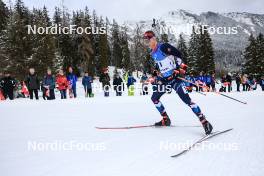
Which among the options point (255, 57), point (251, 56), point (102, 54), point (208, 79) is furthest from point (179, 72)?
point (102, 54)

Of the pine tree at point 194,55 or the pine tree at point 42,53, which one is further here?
the pine tree at point 194,55

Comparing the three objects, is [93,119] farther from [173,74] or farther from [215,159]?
[215,159]

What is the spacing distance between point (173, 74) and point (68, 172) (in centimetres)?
322

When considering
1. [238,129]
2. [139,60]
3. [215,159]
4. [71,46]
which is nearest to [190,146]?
[215,159]

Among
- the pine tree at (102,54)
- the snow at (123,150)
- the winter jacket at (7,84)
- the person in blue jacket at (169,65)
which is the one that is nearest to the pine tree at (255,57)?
the pine tree at (102,54)

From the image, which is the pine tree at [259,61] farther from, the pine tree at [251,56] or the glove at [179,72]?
the glove at [179,72]

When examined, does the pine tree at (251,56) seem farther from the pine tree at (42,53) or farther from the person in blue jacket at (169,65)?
the person in blue jacket at (169,65)

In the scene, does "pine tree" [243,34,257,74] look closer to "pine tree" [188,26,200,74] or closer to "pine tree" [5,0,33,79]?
"pine tree" [188,26,200,74]

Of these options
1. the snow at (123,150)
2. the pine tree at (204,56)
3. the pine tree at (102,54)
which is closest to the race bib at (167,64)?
the snow at (123,150)

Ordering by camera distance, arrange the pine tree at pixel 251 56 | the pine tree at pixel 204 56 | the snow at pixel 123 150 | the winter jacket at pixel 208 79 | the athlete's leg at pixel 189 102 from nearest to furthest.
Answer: the snow at pixel 123 150 < the athlete's leg at pixel 189 102 < the winter jacket at pixel 208 79 < the pine tree at pixel 251 56 < the pine tree at pixel 204 56

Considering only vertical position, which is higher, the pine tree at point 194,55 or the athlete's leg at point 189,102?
the pine tree at point 194,55

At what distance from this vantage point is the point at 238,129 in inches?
232

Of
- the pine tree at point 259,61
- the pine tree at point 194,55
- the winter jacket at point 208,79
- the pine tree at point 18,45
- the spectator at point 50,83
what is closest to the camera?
the spectator at point 50,83

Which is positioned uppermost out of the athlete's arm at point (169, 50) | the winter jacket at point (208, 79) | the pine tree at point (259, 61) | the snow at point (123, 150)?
the pine tree at point (259, 61)
